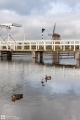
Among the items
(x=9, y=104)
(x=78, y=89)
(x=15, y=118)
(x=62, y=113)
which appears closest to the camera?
(x=15, y=118)

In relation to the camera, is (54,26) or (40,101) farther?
(54,26)

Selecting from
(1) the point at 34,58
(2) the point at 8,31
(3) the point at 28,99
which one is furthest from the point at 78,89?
(2) the point at 8,31

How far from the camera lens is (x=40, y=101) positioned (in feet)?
33.3

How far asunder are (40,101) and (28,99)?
699 mm

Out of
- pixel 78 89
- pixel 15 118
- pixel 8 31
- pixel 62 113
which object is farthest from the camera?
pixel 8 31

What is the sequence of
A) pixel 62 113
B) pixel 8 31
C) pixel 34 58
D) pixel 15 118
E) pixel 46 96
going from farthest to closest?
pixel 8 31 → pixel 34 58 → pixel 46 96 → pixel 62 113 → pixel 15 118

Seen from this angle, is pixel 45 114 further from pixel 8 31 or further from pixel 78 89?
pixel 8 31

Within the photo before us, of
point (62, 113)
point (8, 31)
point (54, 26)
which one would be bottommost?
point (62, 113)

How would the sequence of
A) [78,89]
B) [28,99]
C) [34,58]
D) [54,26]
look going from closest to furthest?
[28,99]
[78,89]
[34,58]
[54,26]

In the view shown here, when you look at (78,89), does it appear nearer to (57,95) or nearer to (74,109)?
(57,95)

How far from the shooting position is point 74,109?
8.95 metres

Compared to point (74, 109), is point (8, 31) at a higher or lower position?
higher

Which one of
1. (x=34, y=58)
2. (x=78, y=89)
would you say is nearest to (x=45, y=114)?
(x=78, y=89)

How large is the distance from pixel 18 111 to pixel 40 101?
1.76 metres
